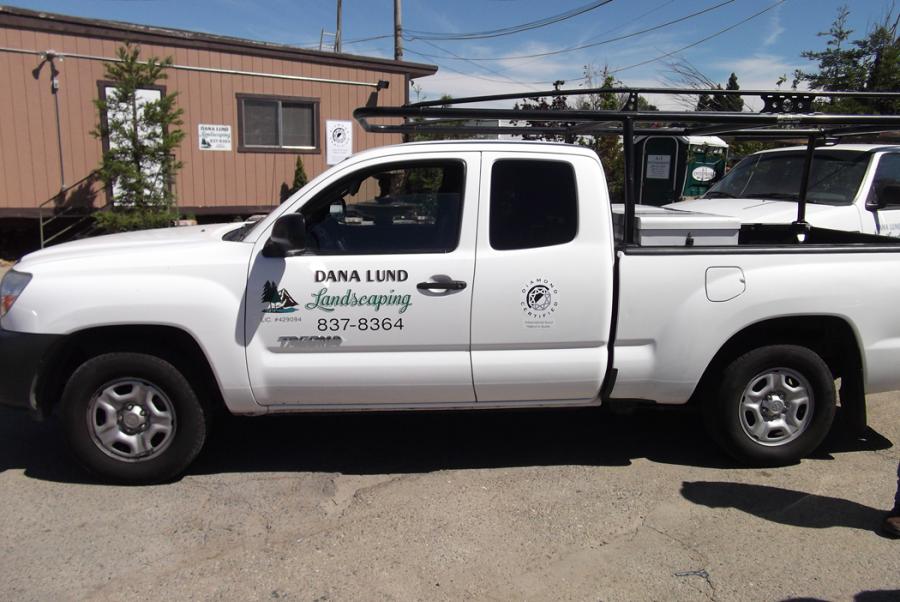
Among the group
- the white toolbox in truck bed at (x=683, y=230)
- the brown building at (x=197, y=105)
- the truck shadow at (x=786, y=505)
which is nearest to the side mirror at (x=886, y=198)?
the white toolbox in truck bed at (x=683, y=230)

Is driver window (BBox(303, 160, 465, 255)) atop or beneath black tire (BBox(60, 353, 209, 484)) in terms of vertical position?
atop

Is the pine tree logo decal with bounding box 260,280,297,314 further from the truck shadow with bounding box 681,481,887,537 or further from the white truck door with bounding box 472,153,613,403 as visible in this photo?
the truck shadow with bounding box 681,481,887,537

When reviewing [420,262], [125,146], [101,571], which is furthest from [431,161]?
[125,146]

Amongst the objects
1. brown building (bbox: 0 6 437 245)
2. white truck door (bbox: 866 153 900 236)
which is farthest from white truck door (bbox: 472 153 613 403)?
brown building (bbox: 0 6 437 245)

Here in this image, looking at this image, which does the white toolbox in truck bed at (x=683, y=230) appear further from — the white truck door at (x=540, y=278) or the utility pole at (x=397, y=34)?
the utility pole at (x=397, y=34)

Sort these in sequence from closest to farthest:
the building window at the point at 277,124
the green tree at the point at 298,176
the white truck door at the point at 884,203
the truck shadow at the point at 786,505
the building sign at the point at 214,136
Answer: the truck shadow at the point at 786,505, the white truck door at the point at 884,203, the building sign at the point at 214,136, the building window at the point at 277,124, the green tree at the point at 298,176

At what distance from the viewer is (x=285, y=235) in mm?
4039

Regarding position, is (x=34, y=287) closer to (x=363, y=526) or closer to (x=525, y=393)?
(x=363, y=526)

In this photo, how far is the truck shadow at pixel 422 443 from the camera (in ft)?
15.3

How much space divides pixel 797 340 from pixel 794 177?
4104 millimetres

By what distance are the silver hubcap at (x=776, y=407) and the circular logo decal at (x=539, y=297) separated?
1.33 metres

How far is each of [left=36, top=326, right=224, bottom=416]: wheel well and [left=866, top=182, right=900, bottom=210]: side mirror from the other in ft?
21.5

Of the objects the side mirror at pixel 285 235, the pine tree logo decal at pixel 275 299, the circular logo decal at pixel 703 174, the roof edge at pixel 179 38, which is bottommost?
the pine tree logo decal at pixel 275 299

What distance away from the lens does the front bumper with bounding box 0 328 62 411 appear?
13.3ft
